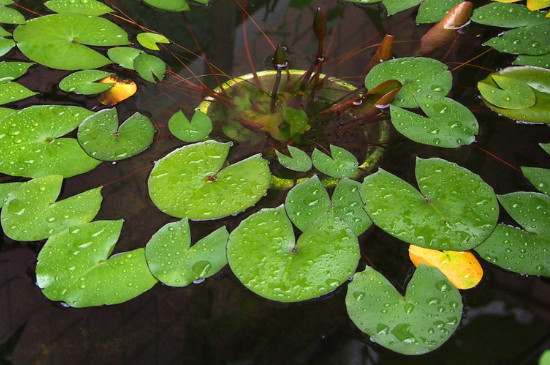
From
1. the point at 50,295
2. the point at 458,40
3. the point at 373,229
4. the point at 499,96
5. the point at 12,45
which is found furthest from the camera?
the point at 458,40

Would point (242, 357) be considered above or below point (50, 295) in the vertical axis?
below

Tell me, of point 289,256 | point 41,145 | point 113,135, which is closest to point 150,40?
point 113,135

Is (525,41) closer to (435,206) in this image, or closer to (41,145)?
(435,206)

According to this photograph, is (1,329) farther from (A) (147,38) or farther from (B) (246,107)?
(A) (147,38)

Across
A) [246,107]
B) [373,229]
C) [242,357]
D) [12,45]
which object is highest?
[12,45]

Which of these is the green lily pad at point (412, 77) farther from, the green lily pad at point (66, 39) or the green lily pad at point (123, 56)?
the green lily pad at point (66, 39)

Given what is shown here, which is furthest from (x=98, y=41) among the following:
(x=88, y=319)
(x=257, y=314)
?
(x=257, y=314)

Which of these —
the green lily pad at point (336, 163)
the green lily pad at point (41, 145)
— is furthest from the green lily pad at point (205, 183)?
the green lily pad at point (41, 145)
